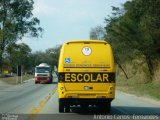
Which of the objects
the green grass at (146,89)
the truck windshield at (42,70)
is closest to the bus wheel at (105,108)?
the green grass at (146,89)

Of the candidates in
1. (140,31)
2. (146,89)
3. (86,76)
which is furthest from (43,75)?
(86,76)

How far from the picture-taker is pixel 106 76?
20391 millimetres

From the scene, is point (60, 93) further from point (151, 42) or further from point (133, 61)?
point (133, 61)

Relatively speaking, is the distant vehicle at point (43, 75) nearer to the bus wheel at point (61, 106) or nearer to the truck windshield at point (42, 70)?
the truck windshield at point (42, 70)

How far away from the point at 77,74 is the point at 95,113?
194 cm

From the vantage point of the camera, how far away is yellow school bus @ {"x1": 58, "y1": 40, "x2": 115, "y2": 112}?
20.2 meters

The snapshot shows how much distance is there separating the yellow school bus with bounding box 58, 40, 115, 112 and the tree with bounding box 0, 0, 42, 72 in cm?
6539

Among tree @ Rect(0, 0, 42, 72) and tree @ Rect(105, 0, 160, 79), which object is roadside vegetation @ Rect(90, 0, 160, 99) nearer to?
tree @ Rect(105, 0, 160, 79)

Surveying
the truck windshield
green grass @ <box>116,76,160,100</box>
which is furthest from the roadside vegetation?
the truck windshield

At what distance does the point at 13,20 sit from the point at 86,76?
69058 millimetres

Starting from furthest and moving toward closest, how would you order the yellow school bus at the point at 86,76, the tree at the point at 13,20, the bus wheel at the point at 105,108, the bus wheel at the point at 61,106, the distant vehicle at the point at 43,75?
the tree at the point at 13,20 → the distant vehicle at the point at 43,75 → the bus wheel at the point at 105,108 → the bus wheel at the point at 61,106 → the yellow school bus at the point at 86,76

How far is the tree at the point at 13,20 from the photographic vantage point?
283ft

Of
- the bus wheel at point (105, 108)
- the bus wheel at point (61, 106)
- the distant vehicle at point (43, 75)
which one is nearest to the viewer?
the bus wheel at point (61, 106)

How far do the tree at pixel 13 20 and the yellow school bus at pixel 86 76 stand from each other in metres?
65.4
